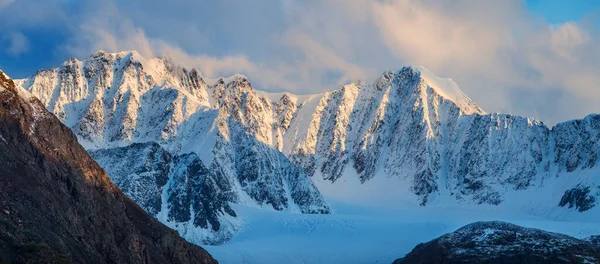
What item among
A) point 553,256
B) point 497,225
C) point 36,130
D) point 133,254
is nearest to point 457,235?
point 497,225

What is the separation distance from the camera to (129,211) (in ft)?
452

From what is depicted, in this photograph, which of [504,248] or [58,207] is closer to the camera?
[58,207]

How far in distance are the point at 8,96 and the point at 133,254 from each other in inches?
1244

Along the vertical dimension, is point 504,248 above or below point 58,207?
above

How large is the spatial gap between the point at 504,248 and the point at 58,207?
10154 cm

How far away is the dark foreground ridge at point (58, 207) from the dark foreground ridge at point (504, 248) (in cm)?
6096

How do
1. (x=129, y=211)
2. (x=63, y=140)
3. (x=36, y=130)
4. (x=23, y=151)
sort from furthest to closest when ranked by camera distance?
(x=129, y=211)
(x=63, y=140)
(x=36, y=130)
(x=23, y=151)

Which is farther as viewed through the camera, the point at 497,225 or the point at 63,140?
the point at 497,225

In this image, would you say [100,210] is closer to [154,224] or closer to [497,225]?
[154,224]

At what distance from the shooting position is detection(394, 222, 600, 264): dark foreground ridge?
15812 centimetres

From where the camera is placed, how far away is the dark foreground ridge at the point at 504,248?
519 feet

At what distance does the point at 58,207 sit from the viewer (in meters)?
105

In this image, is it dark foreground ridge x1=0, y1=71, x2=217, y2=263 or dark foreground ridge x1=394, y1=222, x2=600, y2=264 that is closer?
dark foreground ridge x1=0, y1=71, x2=217, y2=263

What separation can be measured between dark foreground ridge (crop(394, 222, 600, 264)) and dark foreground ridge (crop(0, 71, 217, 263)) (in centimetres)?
6096
